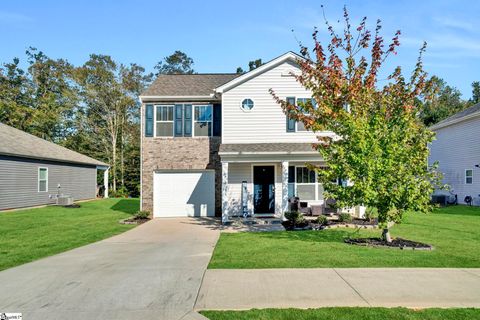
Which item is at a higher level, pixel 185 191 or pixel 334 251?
pixel 185 191

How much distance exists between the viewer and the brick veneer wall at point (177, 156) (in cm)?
1675

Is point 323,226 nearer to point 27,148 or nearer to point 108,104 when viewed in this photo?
point 27,148

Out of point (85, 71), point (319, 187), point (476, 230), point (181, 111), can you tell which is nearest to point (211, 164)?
point (181, 111)

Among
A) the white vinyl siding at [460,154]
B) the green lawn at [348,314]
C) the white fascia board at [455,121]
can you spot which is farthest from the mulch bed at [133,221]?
the white fascia board at [455,121]

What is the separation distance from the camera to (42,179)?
22578 mm

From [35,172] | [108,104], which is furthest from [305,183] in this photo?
[108,104]

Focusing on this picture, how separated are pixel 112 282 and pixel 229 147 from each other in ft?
31.2

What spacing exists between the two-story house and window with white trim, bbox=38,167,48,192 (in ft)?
33.2

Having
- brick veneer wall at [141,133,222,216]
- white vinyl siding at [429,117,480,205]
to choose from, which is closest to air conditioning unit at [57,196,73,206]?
brick veneer wall at [141,133,222,216]

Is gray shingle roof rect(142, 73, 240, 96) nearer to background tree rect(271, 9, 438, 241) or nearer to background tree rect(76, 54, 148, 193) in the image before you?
background tree rect(271, 9, 438, 241)

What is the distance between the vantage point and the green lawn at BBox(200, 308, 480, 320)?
4438 millimetres

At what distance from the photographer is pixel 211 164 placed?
16766 millimetres

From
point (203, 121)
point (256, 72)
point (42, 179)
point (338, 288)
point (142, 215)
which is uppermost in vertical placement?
point (256, 72)

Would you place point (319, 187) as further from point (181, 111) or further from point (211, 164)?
point (181, 111)
